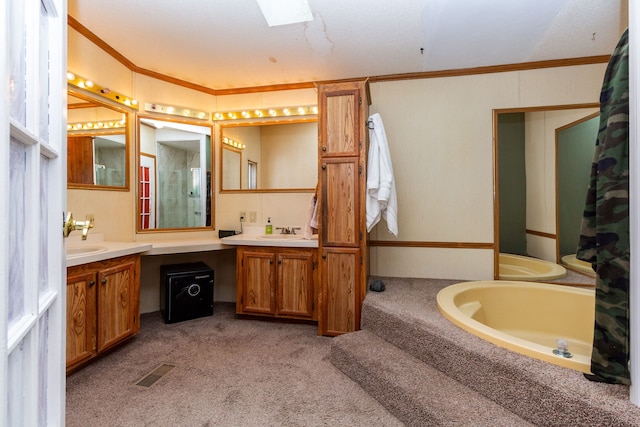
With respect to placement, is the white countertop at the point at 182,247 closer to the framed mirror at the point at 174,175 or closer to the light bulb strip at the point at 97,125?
the framed mirror at the point at 174,175

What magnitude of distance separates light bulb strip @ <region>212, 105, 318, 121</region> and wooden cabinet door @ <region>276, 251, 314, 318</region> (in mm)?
1500

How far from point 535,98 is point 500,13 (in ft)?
3.37

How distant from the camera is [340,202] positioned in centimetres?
249

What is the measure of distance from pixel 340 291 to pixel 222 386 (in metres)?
1.09

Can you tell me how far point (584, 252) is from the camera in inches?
47.3

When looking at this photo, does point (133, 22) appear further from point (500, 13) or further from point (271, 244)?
point (500, 13)

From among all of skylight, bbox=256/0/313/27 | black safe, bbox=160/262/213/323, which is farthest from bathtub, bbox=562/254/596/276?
black safe, bbox=160/262/213/323

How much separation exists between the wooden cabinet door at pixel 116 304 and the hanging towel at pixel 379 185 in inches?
77.6

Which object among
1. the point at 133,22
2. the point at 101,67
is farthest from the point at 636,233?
the point at 101,67

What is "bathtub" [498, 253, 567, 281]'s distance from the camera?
279 cm

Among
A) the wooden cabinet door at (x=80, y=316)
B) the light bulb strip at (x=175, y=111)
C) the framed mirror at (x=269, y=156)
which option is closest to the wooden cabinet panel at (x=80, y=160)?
the light bulb strip at (x=175, y=111)

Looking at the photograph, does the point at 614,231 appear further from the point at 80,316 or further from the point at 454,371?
the point at 80,316

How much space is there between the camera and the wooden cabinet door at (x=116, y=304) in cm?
208

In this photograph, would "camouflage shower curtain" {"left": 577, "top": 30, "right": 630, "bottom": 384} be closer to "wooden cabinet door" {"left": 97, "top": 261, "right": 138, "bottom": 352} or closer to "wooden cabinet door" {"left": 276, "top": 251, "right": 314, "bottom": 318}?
"wooden cabinet door" {"left": 276, "top": 251, "right": 314, "bottom": 318}
